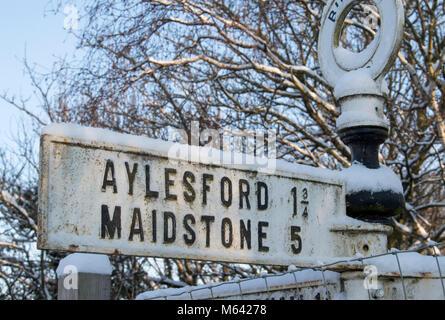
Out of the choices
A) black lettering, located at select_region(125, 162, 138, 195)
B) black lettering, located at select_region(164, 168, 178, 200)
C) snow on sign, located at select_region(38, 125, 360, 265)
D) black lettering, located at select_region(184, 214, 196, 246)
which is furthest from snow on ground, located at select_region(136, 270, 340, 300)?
black lettering, located at select_region(125, 162, 138, 195)

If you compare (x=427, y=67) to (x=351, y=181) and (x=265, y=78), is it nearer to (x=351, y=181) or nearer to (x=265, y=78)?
(x=265, y=78)

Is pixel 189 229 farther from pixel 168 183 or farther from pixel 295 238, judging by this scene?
pixel 295 238

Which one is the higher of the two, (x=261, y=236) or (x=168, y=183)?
(x=168, y=183)

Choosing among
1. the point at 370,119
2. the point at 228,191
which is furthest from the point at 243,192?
the point at 370,119

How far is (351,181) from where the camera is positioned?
2.49 metres

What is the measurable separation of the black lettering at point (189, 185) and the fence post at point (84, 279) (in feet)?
0.99

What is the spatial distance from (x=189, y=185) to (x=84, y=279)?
0.40 meters

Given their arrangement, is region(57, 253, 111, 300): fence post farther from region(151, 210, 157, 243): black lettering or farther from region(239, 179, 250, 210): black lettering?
region(239, 179, 250, 210): black lettering

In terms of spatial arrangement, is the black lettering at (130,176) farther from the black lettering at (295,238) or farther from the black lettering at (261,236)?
the black lettering at (295,238)

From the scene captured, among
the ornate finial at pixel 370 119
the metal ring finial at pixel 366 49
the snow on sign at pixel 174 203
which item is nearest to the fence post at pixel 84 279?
the snow on sign at pixel 174 203

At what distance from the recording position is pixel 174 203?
6.68 ft

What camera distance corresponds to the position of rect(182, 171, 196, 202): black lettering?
81.4 inches

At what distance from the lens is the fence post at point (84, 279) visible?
195cm

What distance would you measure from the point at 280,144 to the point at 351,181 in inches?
340
